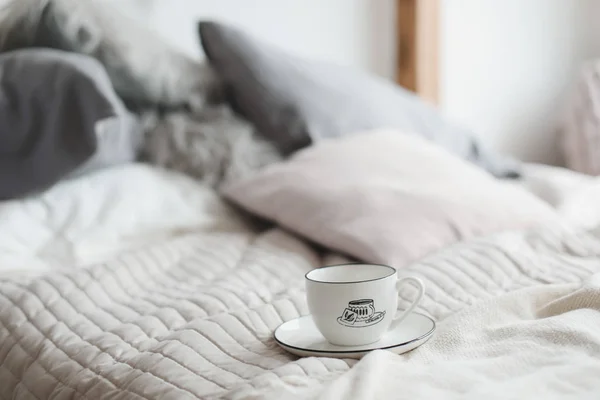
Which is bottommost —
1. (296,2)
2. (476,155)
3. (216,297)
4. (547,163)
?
(547,163)

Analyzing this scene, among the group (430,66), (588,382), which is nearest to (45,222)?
(588,382)

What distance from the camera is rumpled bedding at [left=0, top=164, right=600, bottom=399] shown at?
0.67 meters

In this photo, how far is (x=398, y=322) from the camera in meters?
0.79

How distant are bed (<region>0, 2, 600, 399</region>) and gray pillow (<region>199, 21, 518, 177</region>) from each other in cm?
3

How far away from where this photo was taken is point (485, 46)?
8.36 ft

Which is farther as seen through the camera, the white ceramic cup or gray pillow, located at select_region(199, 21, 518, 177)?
gray pillow, located at select_region(199, 21, 518, 177)

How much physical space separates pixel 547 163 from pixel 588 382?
220 centimetres

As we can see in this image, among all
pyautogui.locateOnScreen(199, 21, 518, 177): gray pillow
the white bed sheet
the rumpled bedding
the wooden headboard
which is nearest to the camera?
the rumpled bedding

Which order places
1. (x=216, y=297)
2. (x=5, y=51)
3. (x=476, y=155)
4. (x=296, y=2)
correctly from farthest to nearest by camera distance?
(x=296, y=2), (x=476, y=155), (x=5, y=51), (x=216, y=297)

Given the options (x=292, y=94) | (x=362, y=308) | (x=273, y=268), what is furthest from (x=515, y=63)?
(x=362, y=308)

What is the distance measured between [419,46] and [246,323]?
163 centimetres

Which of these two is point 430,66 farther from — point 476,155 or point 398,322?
point 398,322

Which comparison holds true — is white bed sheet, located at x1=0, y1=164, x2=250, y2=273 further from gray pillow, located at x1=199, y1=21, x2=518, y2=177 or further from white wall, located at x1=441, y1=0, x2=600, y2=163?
white wall, located at x1=441, y1=0, x2=600, y2=163

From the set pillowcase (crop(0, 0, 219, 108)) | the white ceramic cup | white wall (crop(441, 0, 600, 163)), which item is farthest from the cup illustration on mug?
white wall (crop(441, 0, 600, 163))
